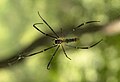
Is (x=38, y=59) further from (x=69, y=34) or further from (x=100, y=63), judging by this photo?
(x=100, y=63)

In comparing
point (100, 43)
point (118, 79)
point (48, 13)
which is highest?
point (48, 13)

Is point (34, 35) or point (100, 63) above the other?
point (34, 35)

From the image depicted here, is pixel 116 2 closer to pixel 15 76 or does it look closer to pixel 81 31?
pixel 81 31

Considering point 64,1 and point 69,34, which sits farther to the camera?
point 64,1

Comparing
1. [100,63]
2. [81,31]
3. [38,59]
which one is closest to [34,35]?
[38,59]

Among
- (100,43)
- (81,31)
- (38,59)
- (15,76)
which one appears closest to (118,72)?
(100,43)

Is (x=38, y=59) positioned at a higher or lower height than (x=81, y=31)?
lower
